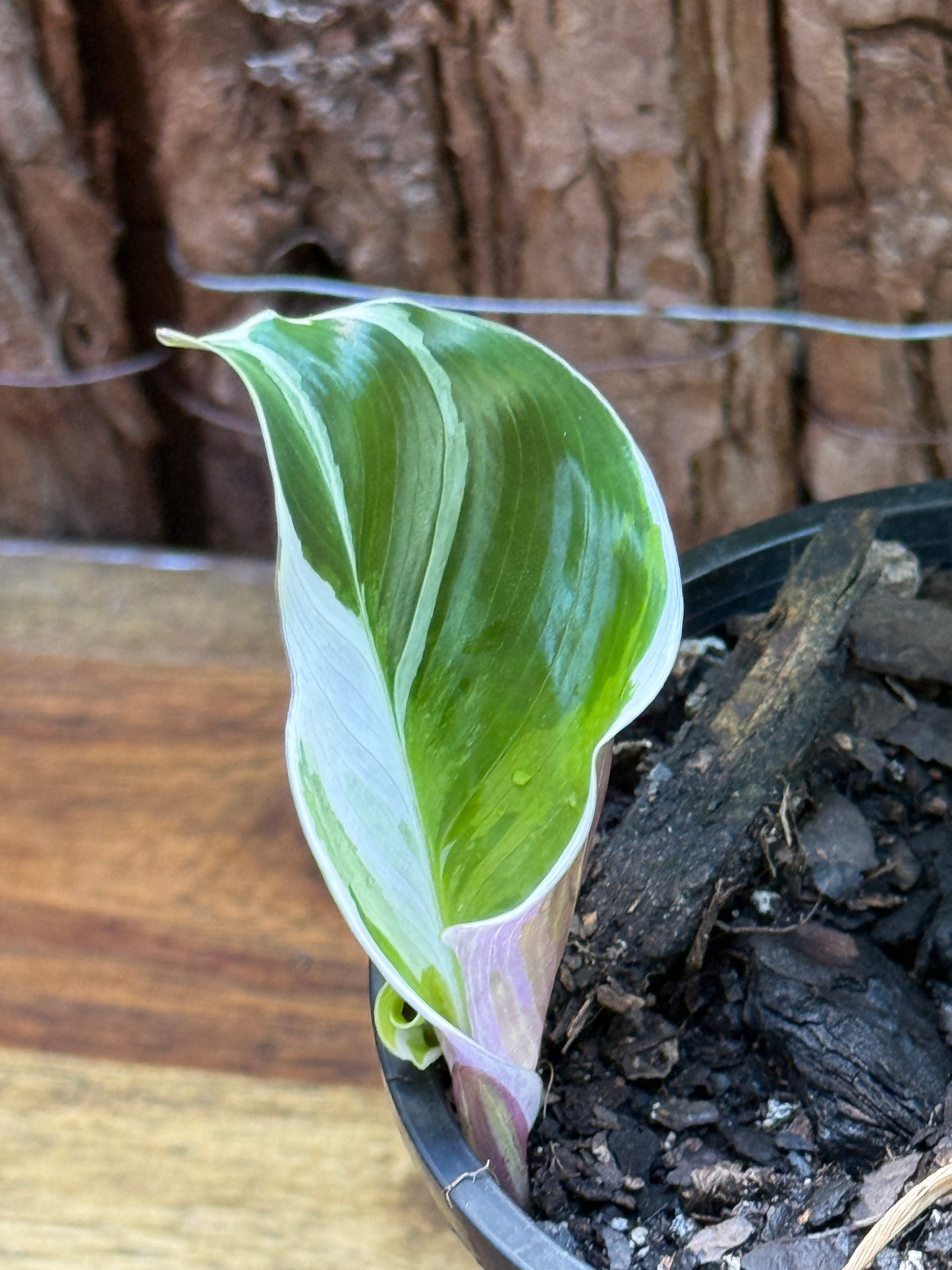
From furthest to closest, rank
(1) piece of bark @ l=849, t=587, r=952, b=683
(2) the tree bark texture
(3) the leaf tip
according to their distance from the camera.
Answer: (2) the tree bark texture < (1) piece of bark @ l=849, t=587, r=952, b=683 < (3) the leaf tip

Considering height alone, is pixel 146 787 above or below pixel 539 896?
below

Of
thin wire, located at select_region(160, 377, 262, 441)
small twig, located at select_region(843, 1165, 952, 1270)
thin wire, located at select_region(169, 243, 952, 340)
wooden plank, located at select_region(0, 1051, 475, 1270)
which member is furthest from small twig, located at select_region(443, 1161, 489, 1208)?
thin wire, located at select_region(160, 377, 262, 441)

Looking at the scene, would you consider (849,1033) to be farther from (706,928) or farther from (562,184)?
(562,184)

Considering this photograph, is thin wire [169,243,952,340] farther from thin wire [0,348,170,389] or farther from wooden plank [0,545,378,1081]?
wooden plank [0,545,378,1081]

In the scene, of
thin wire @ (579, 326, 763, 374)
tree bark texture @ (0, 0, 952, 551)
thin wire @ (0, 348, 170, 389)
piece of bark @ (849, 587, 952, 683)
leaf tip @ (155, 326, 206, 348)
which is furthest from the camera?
thin wire @ (0, 348, 170, 389)

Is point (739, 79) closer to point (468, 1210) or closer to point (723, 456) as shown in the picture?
point (723, 456)

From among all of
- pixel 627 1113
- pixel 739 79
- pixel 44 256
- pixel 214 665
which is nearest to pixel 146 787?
pixel 214 665
